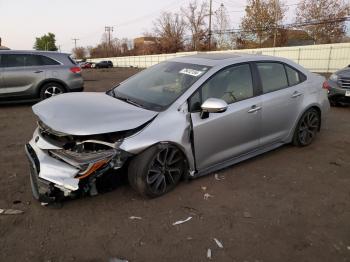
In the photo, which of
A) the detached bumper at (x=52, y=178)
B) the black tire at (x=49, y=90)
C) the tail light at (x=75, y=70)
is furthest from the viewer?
the tail light at (x=75, y=70)

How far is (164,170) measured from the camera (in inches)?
143

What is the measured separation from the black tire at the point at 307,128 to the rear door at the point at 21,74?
7.12m

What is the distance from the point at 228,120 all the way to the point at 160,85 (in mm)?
1002

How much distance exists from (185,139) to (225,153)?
2.36 feet

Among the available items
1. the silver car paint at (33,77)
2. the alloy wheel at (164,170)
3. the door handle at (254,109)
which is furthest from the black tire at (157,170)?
the silver car paint at (33,77)

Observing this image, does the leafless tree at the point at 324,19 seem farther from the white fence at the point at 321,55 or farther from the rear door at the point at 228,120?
the rear door at the point at 228,120

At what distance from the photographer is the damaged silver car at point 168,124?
3.22 m

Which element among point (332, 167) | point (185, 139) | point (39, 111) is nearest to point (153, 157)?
point (185, 139)

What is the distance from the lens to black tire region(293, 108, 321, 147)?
207 inches

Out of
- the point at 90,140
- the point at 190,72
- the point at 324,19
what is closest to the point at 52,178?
the point at 90,140

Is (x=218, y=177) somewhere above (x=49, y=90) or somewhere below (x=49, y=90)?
below

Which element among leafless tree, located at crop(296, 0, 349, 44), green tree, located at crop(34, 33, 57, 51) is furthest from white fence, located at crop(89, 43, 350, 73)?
green tree, located at crop(34, 33, 57, 51)

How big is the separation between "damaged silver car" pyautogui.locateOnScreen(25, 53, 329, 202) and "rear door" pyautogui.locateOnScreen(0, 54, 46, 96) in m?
5.42

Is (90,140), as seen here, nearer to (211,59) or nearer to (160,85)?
(160,85)
